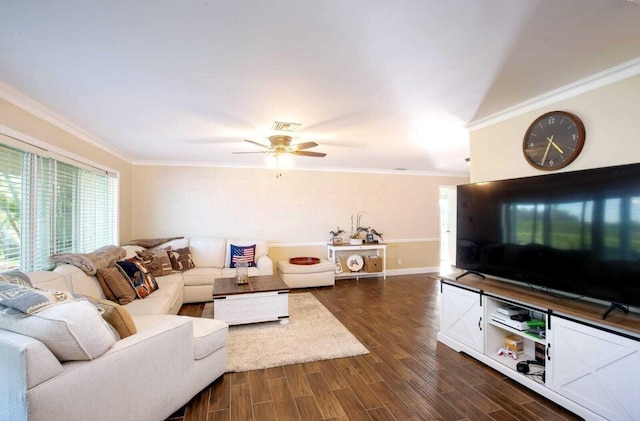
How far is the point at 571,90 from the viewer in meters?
2.13

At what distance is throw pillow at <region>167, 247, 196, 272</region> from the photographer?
4.24 metres

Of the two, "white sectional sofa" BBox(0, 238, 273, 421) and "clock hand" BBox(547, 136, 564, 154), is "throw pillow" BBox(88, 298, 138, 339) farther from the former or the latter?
"clock hand" BBox(547, 136, 564, 154)

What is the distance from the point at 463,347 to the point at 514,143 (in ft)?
6.54

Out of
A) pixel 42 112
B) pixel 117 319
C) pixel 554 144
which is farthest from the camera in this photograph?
pixel 42 112

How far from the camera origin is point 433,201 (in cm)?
653

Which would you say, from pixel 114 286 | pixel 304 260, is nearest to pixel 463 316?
pixel 304 260

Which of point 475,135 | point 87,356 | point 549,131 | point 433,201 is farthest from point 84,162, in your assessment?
point 433,201

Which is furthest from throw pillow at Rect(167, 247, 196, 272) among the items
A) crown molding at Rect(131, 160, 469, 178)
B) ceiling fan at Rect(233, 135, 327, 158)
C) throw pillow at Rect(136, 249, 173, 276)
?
ceiling fan at Rect(233, 135, 327, 158)

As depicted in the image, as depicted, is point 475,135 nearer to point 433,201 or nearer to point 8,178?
point 433,201

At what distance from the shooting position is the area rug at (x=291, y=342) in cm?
260

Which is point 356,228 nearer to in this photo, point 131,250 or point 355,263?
point 355,263

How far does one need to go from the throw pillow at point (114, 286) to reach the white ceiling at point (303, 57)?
5.14 ft

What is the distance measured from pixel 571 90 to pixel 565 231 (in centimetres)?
108

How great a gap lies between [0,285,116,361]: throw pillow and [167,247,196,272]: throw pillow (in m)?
2.84
